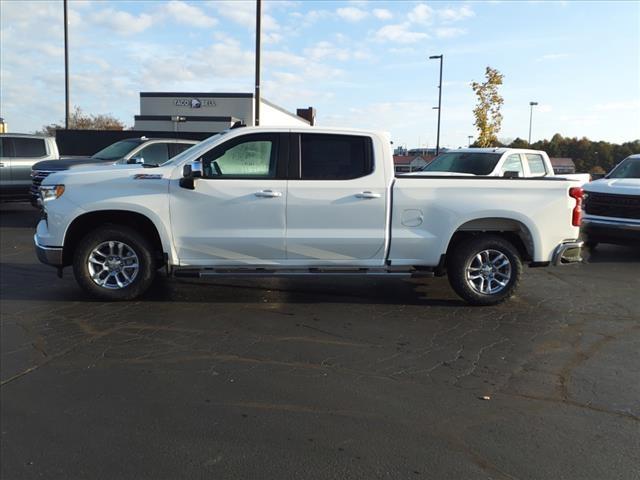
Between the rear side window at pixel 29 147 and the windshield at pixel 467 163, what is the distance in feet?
32.2

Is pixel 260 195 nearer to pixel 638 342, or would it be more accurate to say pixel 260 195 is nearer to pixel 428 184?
pixel 428 184

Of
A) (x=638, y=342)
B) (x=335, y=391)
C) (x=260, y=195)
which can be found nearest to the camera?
(x=335, y=391)

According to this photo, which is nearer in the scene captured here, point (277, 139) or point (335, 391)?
point (335, 391)

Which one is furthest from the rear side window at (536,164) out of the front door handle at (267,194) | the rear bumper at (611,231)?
the front door handle at (267,194)

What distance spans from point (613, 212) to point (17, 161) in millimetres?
13441

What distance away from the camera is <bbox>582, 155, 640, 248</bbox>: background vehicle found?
384 inches

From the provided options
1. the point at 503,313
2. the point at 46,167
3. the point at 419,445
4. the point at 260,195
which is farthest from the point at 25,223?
the point at 419,445

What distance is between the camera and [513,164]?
11.9m

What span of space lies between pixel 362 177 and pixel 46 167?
9369 mm

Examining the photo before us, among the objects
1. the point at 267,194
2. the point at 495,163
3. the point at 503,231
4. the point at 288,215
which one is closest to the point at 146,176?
the point at 267,194

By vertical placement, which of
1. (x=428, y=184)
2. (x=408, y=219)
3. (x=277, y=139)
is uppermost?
(x=277, y=139)

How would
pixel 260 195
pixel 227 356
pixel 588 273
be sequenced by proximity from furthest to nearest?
1. pixel 588 273
2. pixel 260 195
3. pixel 227 356

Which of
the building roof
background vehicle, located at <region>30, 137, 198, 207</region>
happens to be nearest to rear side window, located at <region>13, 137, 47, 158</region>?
background vehicle, located at <region>30, 137, 198, 207</region>

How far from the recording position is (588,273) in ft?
28.7
